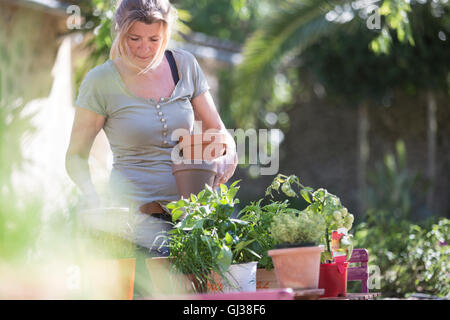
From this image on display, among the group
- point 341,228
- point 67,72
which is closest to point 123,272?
point 341,228

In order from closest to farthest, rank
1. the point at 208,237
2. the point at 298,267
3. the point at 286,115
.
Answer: the point at 298,267 → the point at 208,237 → the point at 286,115

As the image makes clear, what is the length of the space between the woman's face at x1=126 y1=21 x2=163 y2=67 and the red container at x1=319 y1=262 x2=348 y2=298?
35.9 inches

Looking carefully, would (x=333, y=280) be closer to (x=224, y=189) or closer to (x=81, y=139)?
(x=224, y=189)

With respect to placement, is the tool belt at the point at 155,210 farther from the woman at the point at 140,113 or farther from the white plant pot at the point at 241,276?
the white plant pot at the point at 241,276

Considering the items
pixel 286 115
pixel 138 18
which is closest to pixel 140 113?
pixel 138 18

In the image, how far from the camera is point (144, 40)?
2148mm

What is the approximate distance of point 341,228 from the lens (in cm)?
184

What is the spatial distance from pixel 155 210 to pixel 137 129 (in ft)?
0.91

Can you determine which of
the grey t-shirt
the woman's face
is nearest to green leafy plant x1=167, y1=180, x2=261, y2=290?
the grey t-shirt

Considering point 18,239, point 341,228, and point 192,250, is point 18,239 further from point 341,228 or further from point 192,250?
point 341,228

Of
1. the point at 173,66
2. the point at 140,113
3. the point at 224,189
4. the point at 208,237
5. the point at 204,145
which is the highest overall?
the point at 173,66

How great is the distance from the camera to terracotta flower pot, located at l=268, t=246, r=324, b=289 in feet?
5.29

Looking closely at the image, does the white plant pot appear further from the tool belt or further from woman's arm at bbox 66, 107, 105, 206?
woman's arm at bbox 66, 107, 105, 206

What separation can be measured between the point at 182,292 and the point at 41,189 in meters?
0.81
